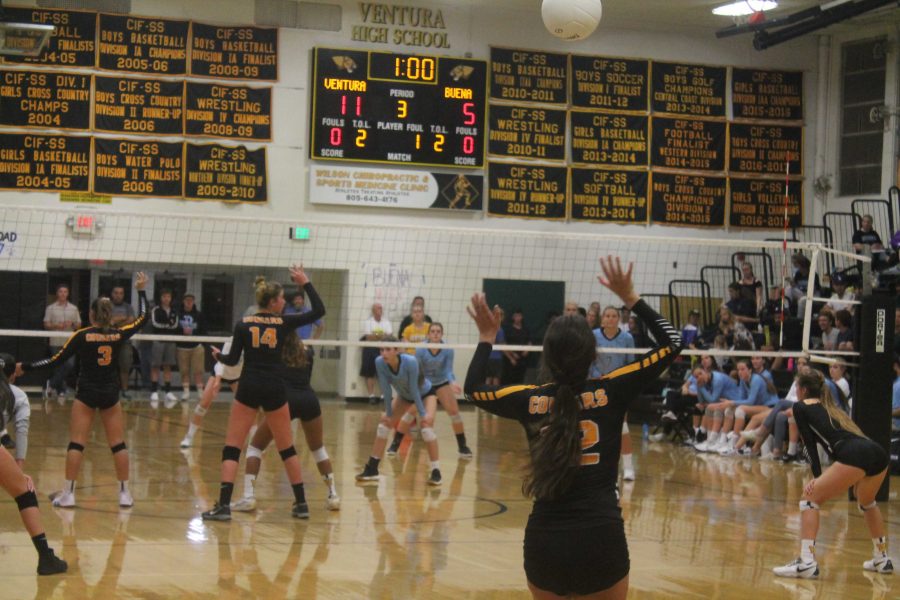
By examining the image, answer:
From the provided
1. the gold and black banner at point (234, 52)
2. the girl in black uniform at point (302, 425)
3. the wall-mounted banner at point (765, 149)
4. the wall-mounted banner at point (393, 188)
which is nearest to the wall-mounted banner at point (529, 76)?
the wall-mounted banner at point (393, 188)

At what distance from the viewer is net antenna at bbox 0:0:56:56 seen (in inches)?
525

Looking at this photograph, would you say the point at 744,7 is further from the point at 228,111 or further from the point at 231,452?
the point at 231,452

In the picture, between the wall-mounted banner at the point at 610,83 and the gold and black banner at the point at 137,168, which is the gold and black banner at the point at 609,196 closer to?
the wall-mounted banner at the point at 610,83

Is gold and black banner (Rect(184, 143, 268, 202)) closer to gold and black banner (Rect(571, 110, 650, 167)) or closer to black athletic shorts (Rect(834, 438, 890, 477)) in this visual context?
gold and black banner (Rect(571, 110, 650, 167))

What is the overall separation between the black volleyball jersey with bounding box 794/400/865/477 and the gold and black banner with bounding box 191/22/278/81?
46.5ft

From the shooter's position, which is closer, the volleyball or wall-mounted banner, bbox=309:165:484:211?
the volleyball

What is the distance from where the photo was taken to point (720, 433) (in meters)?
16.3

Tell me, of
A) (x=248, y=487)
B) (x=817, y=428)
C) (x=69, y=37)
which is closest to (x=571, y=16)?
(x=817, y=428)

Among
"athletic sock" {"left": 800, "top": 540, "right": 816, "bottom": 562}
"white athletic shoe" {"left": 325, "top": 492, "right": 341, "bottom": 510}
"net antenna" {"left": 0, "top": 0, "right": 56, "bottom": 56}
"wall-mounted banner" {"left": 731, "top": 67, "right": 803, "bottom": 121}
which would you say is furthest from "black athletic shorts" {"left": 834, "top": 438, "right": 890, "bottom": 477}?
"wall-mounted banner" {"left": 731, "top": 67, "right": 803, "bottom": 121}

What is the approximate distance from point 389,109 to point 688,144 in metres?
5.96

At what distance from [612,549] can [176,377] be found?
20377 mm

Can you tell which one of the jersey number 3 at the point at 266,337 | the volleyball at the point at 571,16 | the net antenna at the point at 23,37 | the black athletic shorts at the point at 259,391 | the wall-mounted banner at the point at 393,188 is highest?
the volleyball at the point at 571,16

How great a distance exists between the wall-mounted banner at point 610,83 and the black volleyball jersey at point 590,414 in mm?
17984

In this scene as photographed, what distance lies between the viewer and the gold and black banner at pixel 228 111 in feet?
65.2
